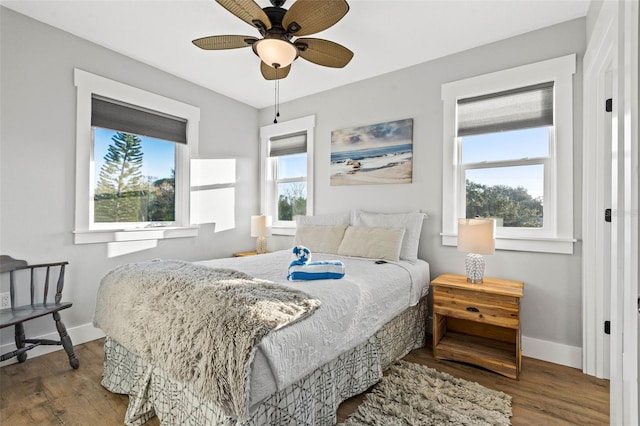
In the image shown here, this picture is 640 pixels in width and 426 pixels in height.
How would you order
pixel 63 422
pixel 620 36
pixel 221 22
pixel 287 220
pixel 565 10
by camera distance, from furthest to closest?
pixel 287 220 < pixel 221 22 < pixel 565 10 < pixel 63 422 < pixel 620 36

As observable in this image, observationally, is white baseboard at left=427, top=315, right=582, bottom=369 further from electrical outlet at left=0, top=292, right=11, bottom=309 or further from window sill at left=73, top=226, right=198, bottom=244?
electrical outlet at left=0, top=292, right=11, bottom=309

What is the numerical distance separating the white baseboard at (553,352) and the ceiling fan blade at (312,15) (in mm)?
2777

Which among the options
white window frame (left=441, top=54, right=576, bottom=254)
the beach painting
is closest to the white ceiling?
white window frame (left=441, top=54, right=576, bottom=254)

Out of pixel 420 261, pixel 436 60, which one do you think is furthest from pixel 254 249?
pixel 436 60

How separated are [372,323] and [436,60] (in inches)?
100

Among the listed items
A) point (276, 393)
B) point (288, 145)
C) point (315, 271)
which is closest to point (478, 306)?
point (315, 271)

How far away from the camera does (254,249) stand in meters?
4.52

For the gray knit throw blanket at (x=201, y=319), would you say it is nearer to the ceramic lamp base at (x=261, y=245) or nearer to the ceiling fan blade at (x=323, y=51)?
the ceiling fan blade at (x=323, y=51)

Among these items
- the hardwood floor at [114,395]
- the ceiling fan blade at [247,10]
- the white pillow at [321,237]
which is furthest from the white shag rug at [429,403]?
the ceiling fan blade at [247,10]

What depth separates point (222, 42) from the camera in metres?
2.09

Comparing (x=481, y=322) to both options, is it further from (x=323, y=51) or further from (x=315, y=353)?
(x=323, y=51)

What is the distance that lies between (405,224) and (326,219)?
912mm

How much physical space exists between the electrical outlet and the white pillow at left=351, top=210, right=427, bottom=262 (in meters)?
2.93

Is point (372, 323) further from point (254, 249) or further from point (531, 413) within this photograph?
point (254, 249)
